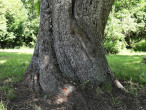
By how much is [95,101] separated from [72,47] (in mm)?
1309

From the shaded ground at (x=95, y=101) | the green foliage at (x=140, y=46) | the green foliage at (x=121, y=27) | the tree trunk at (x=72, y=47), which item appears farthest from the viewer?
the green foliage at (x=140, y=46)

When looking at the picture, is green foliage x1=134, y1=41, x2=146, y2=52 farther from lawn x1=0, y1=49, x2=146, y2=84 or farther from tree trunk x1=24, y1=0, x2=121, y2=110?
tree trunk x1=24, y1=0, x2=121, y2=110

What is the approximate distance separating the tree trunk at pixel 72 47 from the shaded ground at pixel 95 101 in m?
0.27

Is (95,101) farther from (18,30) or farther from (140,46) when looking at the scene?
(18,30)

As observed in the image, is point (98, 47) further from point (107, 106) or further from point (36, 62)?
point (36, 62)

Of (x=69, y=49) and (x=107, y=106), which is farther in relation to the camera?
(x=69, y=49)

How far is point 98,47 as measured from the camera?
3.53m

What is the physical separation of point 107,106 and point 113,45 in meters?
13.7

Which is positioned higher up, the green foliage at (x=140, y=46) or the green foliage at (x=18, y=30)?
the green foliage at (x=18, y=30)

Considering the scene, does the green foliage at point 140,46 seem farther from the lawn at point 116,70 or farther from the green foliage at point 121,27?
the lawn at point 116,70

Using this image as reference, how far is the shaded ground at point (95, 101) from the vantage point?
2906 millimetres

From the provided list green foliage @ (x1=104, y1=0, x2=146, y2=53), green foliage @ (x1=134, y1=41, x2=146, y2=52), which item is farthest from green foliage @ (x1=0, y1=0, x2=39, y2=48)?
green foliage @ (x1=134, y1=41, x2=146, y2=52)

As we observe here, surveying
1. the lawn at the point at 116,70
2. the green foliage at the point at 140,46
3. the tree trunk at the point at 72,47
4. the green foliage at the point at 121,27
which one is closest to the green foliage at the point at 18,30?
the green foliage at the point at 121,27

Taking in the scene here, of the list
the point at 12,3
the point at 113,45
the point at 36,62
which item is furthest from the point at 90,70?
the point at 12,3
